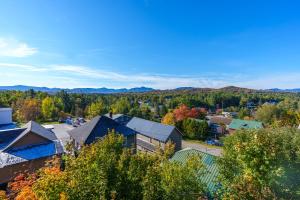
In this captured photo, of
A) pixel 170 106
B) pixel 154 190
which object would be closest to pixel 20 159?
pixel 154 190

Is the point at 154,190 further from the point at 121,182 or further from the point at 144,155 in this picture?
the point at 144,155

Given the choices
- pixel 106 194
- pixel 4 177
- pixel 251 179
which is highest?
pixel 251 179

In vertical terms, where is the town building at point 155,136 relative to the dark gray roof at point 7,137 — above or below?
below

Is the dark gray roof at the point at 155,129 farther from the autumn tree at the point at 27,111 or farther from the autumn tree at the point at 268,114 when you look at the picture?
the autumn tree at the point at 27,111

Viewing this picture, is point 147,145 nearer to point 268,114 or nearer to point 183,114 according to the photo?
point 183,114

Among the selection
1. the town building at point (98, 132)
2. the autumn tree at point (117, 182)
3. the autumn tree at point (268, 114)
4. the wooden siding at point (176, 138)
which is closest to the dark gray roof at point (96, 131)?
the town building at point (98, 132)

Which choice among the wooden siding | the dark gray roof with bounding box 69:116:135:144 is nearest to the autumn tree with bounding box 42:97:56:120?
the dark gray roof with bounding box 69:116:135:144

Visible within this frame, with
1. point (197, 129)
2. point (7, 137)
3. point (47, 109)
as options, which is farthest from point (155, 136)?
point (47, 109)

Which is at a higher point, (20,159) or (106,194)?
(106,194)
